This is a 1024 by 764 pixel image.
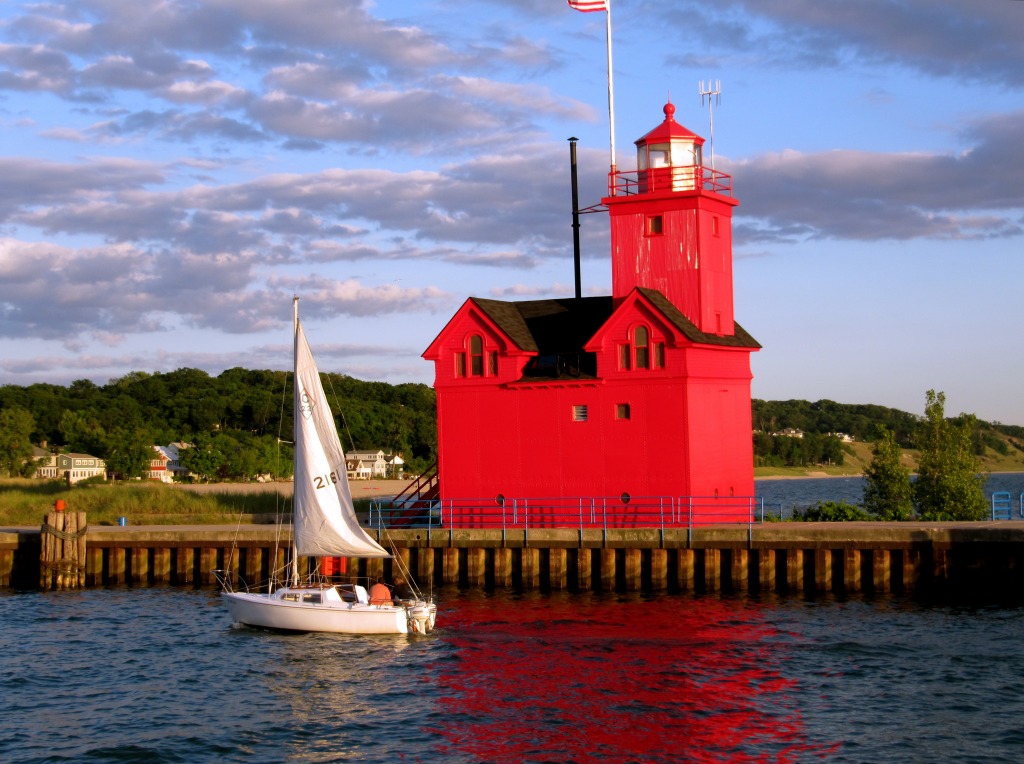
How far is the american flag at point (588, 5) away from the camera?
45.4 metres

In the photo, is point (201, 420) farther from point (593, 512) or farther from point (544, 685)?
point (544, 685)

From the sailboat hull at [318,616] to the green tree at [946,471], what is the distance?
86.4 ft

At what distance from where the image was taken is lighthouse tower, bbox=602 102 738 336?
45188 millimetres

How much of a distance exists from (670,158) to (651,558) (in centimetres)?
1540

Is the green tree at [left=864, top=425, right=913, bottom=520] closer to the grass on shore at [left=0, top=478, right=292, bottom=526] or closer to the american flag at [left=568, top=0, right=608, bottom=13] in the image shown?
the american flag at [left=568, top=0, right=608, bottom=13]

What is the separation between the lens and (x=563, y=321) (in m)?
47.2

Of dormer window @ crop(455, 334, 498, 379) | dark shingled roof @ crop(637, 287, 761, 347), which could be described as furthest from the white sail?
dark shingled roof @ crop(637, 287, 761, 347)

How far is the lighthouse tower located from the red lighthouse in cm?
5

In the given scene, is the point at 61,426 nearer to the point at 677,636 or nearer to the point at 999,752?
the point at 677,636

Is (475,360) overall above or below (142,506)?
above

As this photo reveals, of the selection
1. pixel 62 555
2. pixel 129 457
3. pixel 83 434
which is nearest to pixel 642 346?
pixel 62 555

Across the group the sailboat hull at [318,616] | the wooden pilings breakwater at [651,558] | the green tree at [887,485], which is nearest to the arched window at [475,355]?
the wooden pilings breakwater at [651,558]

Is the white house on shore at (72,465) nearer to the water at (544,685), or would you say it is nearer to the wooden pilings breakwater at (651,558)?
the wooden pilings breakwater at (651,558)

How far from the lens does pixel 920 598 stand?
36875mm
